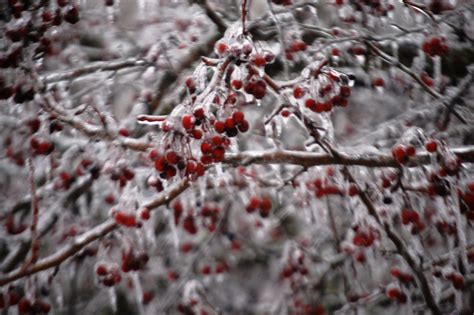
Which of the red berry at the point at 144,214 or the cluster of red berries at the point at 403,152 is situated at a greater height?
the cluster of red berries at the point at 403,152

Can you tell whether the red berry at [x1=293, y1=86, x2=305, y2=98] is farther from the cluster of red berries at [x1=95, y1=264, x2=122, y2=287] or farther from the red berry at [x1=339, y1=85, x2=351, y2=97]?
the cluster of red berries at [x1=95, y1=264, x2=122, y2=287]

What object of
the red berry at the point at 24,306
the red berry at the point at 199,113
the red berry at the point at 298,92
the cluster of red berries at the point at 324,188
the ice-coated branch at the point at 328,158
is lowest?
the red berry at the point at 24,306

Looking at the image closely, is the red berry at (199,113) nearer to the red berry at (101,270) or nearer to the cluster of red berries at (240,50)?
the cluster of red berries at (240,50)

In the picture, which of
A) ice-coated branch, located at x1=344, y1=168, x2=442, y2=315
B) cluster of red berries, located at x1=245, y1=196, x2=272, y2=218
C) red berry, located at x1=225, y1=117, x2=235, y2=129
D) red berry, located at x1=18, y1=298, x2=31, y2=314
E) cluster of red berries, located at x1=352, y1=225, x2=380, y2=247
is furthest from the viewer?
cluster of red berries, located at x1=245, y1=196, x2=272, y2=218

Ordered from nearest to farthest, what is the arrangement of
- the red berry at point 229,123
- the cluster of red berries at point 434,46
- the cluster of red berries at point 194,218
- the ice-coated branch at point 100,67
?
the red berry at point 229,123
the cluster of red berries at point 434,46
the cluster of red berries at point 194,218
the ice-coated branch at point 100,67

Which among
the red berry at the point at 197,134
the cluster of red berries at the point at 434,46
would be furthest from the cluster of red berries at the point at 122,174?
the cluster of red berries at the point at 434,46

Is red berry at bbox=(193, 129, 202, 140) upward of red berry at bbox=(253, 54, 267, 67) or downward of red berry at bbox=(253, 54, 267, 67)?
downward

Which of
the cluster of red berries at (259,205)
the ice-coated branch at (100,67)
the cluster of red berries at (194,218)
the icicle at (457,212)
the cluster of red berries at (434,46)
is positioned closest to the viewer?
the icicle at (457,212)

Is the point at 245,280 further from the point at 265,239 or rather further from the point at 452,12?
the point at 452,12

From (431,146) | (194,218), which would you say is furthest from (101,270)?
(431,146)

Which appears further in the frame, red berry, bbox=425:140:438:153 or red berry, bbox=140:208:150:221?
red berry, bbox=140:208:150:221

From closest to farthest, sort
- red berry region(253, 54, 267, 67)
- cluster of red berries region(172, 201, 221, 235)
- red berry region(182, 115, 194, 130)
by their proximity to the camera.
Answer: red berry region(182, 115, 194, 130), red berry region(253, 54, 267, 67), cluster of red berries region(172, 201, 221, 235)

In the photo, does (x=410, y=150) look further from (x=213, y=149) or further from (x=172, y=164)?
(x=172, y=164)

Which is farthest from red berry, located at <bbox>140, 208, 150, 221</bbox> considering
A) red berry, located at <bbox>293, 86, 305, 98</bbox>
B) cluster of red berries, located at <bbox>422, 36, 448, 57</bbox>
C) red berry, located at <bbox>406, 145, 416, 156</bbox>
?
cluster of red berries, located at <bbox>422, 36, 448, 57</bbox>
